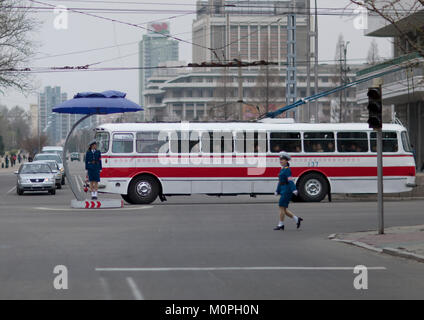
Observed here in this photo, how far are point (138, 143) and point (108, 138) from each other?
107cm

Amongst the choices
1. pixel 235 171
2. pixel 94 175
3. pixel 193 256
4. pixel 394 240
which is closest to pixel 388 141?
pixel 235 171

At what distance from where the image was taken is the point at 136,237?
1739 cm

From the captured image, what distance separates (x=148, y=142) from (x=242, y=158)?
3.42 m

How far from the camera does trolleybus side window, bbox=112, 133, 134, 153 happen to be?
29266mm

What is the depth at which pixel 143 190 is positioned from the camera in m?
28.9

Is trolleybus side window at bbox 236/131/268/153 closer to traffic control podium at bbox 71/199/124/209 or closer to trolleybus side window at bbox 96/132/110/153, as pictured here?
trolleybus side window at bbox 96/132/110/153

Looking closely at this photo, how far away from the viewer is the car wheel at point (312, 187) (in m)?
29.9

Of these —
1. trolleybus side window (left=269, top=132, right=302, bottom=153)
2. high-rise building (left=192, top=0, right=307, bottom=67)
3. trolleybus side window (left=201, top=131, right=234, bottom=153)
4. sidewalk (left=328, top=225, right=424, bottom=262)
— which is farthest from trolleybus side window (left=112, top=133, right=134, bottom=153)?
high-rise building (left=192, top=0, right=307, bottom=67)

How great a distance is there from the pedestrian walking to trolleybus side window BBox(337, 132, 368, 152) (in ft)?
30.1

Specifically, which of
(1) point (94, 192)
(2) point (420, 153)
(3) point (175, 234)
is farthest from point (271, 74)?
(3) point (175, 234)

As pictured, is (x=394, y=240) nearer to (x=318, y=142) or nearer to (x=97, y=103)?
(x=97, y=103)

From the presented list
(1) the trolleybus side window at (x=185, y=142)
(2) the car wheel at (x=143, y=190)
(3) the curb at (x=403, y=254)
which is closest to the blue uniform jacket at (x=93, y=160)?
(2) the car wheel at (x=143, y=190)
